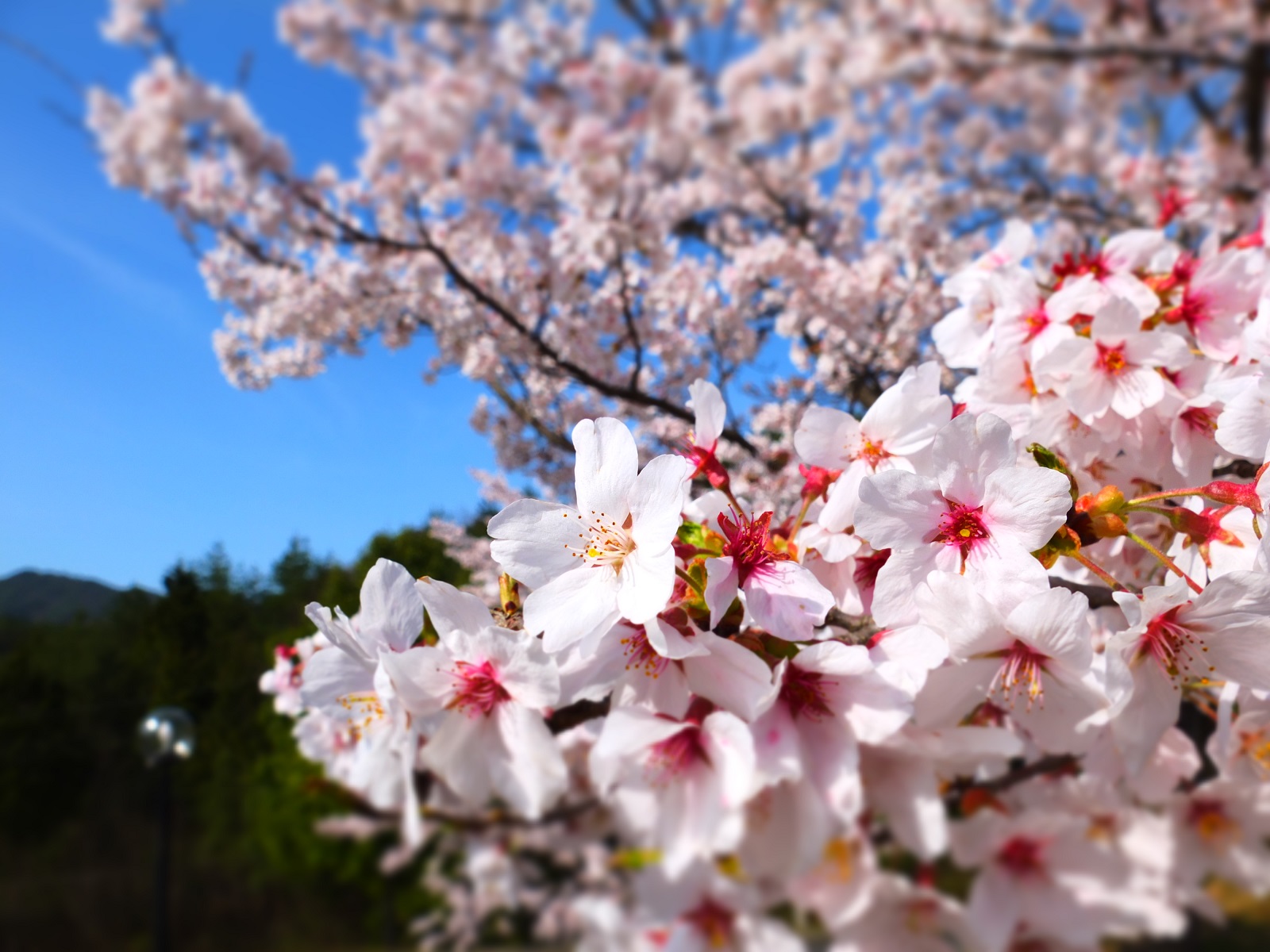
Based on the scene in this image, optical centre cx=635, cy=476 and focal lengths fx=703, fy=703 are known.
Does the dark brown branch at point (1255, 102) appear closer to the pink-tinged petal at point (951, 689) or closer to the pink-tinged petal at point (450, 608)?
the pink-tinged petal at point (951, 689)

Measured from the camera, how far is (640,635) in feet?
1.52

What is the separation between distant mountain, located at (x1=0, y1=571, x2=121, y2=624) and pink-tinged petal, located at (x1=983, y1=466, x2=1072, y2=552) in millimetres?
2747

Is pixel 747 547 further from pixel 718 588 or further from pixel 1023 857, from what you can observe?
pixel 1023 857

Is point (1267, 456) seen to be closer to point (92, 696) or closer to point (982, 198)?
point (982, 198)

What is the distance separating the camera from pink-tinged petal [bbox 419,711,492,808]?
456 mm

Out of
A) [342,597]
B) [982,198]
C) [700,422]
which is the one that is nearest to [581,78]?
[982,198]

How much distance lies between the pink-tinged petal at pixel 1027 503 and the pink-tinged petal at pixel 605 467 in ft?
0.82

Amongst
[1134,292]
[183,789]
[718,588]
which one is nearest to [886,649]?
[718,588]

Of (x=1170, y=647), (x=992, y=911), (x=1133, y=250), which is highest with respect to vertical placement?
(x=1133, y=250)

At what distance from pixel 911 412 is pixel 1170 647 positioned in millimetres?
245

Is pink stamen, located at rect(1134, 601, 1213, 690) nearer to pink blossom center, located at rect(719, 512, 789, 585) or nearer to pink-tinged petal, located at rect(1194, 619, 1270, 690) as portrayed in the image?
pink-tinged petal, located at rect(1194, 619, 1270, 690)

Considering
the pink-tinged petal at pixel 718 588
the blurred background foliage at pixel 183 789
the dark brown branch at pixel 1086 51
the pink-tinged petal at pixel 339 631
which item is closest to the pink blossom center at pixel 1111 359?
the pink-tinged petal at pixel 718 588

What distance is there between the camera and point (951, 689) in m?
0.46

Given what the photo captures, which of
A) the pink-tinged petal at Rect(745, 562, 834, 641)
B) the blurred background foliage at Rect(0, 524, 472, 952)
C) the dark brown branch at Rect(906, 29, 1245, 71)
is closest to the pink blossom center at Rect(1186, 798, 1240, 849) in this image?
the pink-tinged petal at Rect(745, 562, 834, 641)
